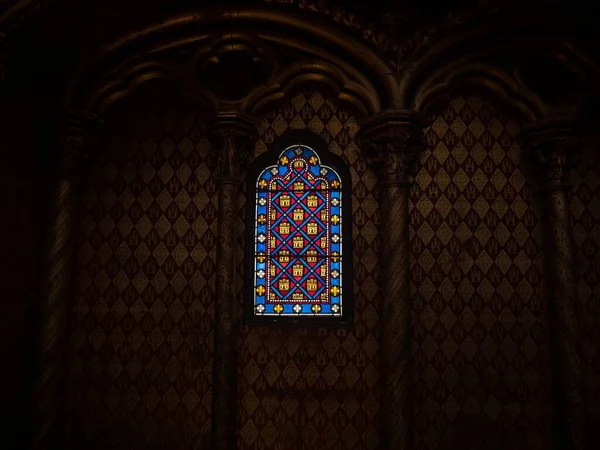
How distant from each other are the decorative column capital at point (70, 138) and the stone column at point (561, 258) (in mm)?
4530

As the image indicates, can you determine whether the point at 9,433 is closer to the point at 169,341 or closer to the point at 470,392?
the point at 169,341

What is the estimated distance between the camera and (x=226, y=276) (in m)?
5.71

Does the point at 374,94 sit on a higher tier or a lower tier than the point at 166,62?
lower

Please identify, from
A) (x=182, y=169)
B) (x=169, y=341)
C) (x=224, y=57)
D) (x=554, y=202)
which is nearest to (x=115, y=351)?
(x=169, y=341)

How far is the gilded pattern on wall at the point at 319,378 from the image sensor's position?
561 centimetres

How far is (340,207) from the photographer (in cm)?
607

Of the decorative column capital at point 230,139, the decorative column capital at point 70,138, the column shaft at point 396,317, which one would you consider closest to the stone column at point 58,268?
the decorative column capital at point 70,138

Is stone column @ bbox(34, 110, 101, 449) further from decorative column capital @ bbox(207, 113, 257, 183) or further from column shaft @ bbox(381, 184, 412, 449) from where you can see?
column shaft @ bbox(381, 184, 412, 449)

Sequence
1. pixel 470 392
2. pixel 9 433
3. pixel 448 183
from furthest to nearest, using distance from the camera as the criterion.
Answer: pixel 448 183
pixel 470 392
pixel 9 433

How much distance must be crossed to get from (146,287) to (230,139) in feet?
5.82

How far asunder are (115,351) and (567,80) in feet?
18.0

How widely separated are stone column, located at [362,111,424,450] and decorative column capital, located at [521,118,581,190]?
1189 mm

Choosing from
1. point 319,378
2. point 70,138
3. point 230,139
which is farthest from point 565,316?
point 70,138

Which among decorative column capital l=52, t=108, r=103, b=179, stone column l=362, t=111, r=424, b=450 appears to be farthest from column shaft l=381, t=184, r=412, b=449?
decorative column capital l=52, t=108, r=103, b=179
